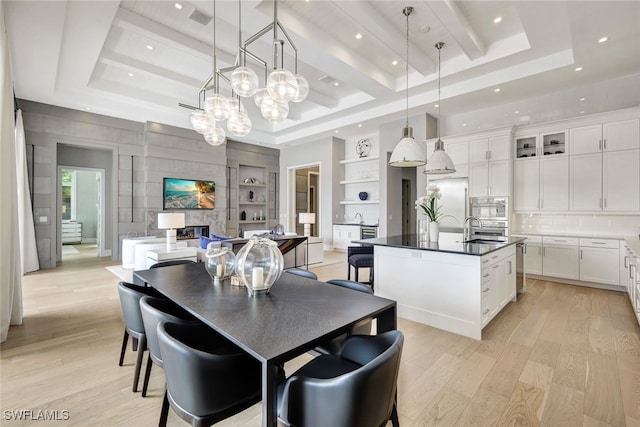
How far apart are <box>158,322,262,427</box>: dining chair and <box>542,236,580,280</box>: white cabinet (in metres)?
5.33

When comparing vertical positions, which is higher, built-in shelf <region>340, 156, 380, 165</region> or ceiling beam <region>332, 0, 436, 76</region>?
ceiling beam <region>332, 0, 436, 76</region>

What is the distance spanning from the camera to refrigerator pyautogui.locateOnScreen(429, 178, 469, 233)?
5.57 m

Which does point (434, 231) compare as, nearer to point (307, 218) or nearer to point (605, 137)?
point (605, 137)

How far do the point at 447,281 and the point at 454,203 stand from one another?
3.25 metres

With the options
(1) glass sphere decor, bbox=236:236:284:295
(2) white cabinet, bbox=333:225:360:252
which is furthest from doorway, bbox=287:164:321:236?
(1) glass sphere decor, bbox=236:236:284:295

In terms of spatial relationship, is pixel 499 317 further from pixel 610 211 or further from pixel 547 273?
pixel 610 211

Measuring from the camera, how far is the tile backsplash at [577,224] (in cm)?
443

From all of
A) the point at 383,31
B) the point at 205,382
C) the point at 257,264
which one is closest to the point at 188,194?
the point at 383,31

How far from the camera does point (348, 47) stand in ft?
14.3

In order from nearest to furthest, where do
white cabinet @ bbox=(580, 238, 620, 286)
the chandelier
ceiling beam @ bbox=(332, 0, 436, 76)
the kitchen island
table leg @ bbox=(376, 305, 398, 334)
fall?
table leg @ bbox=(376, 305, 398, 334) → the chandelier → the kitchen island → ceiling beam @ bbox=(332, 0, 436, 76) → white cabinet @ bbox=(580, 238, 620, 286)

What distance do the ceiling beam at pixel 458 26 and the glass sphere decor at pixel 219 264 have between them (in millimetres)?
3488

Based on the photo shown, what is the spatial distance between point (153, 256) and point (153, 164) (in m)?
3.72

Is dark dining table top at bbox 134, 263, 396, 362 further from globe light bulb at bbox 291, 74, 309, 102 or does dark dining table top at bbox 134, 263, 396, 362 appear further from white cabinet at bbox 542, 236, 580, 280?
white cabinet at bbox 542, 236, 580, 280

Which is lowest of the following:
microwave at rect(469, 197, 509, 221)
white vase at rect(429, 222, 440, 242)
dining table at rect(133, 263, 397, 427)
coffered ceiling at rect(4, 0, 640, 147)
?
dining table at rect(133, 263, 397, 427)
